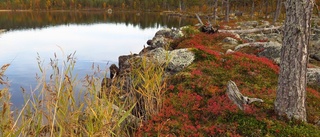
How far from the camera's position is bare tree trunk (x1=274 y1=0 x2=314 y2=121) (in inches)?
283

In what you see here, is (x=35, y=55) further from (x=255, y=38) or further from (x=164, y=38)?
(x=255, y=38)

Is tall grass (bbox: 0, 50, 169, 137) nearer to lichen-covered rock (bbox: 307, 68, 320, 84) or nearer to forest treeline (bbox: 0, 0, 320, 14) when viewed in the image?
lichen-covered rock (bbox: 307, 68, 320, 84)

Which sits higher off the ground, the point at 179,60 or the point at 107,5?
the point at 107,5

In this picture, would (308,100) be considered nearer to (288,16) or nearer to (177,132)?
(288,16)

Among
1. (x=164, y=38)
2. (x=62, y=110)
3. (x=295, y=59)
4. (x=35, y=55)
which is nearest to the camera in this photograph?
(x=62, y=110)

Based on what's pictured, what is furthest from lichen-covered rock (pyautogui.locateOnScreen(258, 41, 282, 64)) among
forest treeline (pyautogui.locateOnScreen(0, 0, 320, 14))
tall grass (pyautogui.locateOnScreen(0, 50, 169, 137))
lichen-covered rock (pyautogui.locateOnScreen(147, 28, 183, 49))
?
forest treeline (pyautogui.locateOnScreen(0, 0, 320, 14))

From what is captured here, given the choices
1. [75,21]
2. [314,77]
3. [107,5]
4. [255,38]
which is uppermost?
[107,5]

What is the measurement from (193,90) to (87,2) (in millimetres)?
169203

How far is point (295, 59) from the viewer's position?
291 inches

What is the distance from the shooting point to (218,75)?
488 inches

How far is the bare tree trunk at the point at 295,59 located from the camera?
7188 mm

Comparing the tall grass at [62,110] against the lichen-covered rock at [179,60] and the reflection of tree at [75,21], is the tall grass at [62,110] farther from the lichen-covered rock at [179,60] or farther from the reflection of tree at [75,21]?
the reflection of tree at [75,21]

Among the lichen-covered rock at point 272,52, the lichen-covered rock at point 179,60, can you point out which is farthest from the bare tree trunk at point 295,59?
the lichen-covered rock at point 272,52

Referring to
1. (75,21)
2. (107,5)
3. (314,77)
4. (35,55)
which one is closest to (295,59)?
(314,77)
